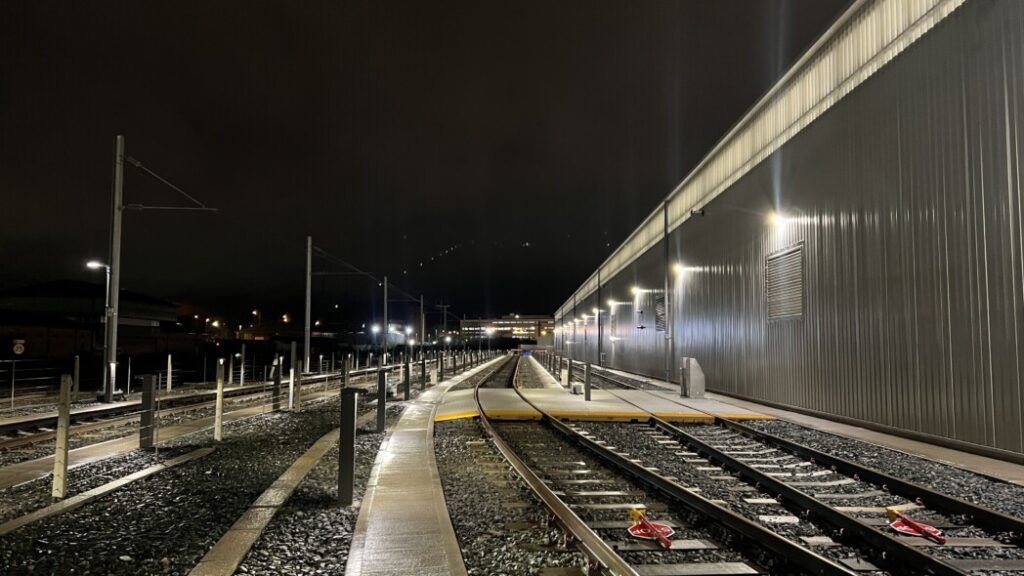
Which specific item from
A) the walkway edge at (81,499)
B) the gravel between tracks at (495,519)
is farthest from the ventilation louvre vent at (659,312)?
the walkway edge at (81,499)

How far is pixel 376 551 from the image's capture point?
537 cm

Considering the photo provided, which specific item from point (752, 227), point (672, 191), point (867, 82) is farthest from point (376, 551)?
point (672, 191)

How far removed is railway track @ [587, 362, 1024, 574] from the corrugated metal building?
3480mm

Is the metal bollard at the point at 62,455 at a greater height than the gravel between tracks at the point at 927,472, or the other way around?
the metal bollard at the point at 62,455

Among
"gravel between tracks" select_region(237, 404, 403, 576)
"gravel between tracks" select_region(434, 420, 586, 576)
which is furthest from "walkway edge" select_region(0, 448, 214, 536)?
"gravel between tracks" select_region(434, 420, 586, 576)

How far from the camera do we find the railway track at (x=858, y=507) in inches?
217

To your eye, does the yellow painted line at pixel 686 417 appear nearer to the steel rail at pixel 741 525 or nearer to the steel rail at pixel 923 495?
the steel rail at pixel 923 495

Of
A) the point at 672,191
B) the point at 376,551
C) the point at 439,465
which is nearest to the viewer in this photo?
the point at 376,551

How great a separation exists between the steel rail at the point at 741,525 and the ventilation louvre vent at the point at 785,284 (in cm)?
1039

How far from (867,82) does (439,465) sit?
42.3 ft

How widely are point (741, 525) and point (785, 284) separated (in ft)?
47.5

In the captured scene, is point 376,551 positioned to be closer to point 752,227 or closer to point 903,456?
point 903,456

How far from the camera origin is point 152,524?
6.57 metres

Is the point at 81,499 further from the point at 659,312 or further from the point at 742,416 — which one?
the point at 659,312
